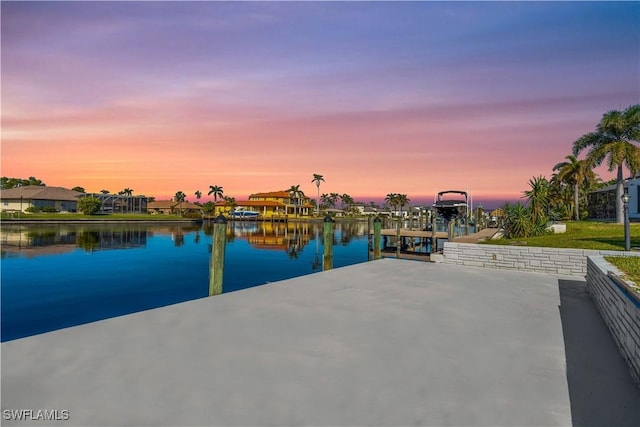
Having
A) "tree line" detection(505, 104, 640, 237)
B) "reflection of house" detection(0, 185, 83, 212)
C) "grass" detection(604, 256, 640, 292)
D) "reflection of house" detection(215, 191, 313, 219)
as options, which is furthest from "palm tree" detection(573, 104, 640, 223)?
"reflection of house" detection(0, 185, 83, 212)

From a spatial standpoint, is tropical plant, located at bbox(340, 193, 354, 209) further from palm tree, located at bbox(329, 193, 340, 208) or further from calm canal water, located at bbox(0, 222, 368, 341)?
calm canal water, located at bbox(0, 222, 368, 341)

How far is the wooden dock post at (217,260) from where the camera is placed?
27.4 feet

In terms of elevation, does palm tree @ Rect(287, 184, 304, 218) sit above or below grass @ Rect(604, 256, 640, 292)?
above

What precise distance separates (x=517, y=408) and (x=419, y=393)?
2.79 feet

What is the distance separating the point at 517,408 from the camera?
3.35 metres

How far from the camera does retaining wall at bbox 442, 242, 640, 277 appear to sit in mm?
10328

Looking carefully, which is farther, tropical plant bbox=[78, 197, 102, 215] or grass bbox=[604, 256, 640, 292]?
tropical plant bbox=[78, 197, 102, 215]

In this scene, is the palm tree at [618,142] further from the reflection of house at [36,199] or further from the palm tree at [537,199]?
the reflection of house at [36,199]

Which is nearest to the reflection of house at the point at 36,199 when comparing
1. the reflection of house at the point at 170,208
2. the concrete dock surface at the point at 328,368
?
the reflection of house at the point at 170,208

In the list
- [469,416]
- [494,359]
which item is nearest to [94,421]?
[469,416]

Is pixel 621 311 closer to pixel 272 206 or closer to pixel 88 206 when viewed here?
pixel 88 206

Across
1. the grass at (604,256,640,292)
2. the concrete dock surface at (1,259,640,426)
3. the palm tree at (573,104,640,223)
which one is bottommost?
the concrete dock surface at (1,259,640,426)

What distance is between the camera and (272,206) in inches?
3784

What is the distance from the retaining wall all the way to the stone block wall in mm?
3652
